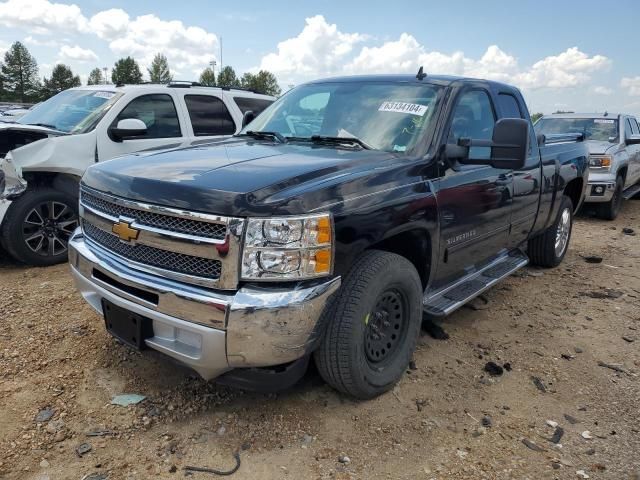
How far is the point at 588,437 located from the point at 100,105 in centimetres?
542

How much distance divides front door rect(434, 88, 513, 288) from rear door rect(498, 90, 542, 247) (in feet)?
0.51

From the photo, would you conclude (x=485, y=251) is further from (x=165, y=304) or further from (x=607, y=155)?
(x=607, y=155)

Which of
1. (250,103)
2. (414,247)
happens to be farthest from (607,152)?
(414,247)

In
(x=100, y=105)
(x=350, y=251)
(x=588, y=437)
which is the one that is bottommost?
(x=588, y=437)

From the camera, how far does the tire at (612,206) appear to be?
29.3 ft

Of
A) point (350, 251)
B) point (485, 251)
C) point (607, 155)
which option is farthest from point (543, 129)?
point (350, 251)

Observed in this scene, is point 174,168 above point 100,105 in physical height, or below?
below

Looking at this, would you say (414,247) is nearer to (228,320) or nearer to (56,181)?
(228,320)

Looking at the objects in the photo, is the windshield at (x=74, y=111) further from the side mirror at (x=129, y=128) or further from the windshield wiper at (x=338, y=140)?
the windshield wiper at (x=338, y=140)

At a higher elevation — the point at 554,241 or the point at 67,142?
the point at 67,142

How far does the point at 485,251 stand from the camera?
158 inches

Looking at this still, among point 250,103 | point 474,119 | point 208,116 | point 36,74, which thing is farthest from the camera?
point 36,74

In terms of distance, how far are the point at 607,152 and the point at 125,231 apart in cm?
852

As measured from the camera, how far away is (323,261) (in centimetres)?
243
